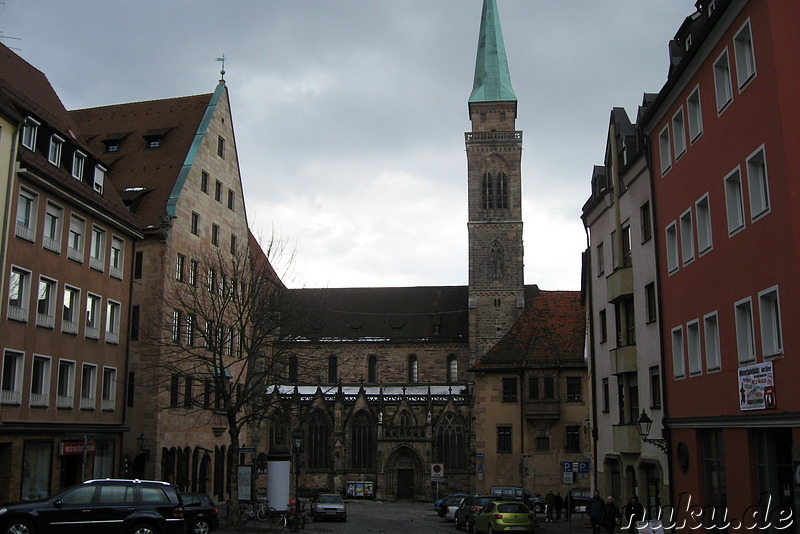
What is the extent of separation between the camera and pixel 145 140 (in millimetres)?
42062

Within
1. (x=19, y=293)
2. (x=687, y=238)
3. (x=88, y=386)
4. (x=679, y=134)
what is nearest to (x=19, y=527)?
(x=19, y=293)

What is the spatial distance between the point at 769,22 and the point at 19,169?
2111 centimetres

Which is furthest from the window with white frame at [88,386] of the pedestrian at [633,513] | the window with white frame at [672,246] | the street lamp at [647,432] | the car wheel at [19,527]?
the window with white frame at [672,246]

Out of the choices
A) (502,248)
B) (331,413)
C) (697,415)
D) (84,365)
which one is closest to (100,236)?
(84,365)

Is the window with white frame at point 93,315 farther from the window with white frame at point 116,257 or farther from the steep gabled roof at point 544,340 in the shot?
the steep gabled roof at point 544,340

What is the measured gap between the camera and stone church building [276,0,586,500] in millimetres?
64250

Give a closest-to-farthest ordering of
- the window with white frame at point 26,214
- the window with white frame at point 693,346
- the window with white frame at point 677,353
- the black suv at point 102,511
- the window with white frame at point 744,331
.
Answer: the black suv at point 102,511 → the window with white frame at point 744,331 → the window with white frame at point 693,346 → the window with white frame at point 677,353 → the window with white frame at point 26,214

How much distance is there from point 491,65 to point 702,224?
199 feet

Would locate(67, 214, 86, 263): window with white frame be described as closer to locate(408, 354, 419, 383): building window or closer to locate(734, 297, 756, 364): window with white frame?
locate(734, 297, 756, 364): window with white frame

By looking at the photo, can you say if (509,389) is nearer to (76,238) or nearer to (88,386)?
(88,386)

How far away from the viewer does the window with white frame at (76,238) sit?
2889 cm

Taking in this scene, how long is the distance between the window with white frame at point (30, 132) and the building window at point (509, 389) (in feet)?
102

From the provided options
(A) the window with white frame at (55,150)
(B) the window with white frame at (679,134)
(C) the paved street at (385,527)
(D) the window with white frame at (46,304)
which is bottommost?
(C) the paved street at (385,527)

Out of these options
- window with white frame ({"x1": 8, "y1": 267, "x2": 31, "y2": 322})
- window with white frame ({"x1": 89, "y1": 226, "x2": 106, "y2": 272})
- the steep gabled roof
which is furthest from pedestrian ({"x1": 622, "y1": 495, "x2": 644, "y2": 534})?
the steep gabled roof
